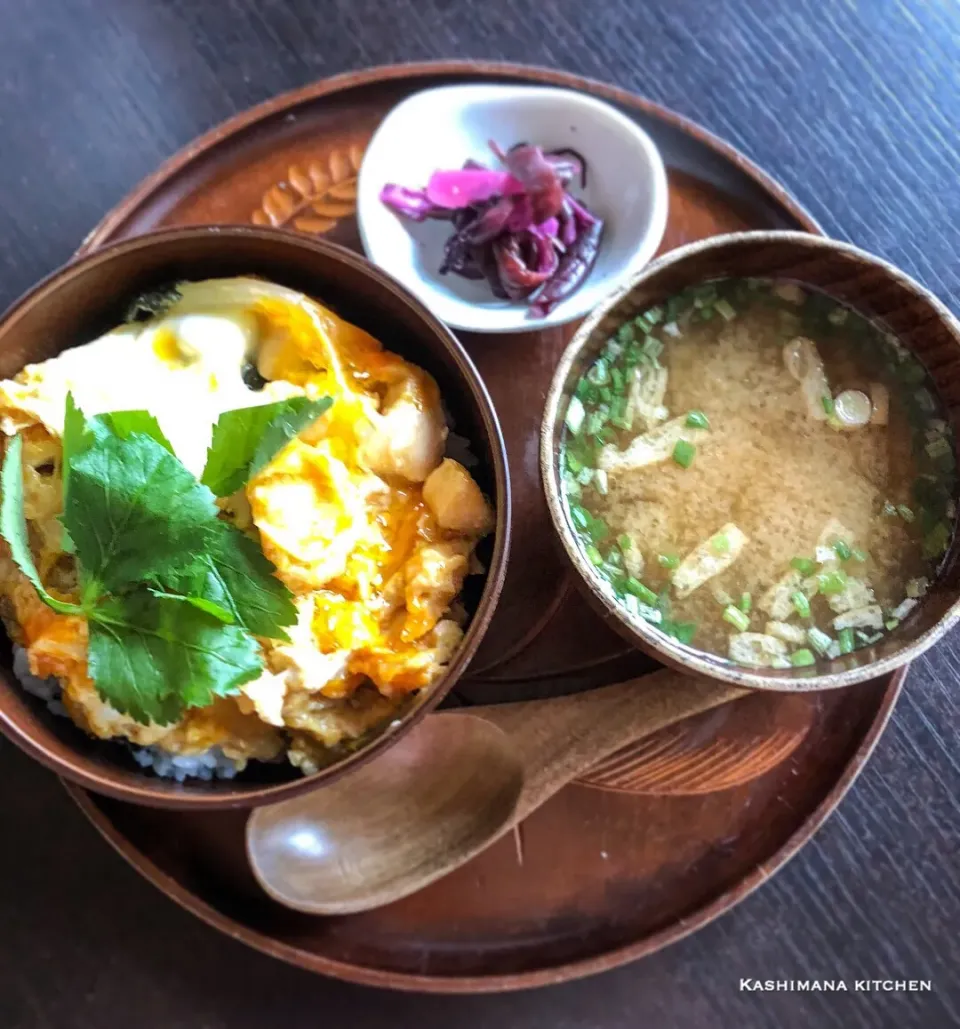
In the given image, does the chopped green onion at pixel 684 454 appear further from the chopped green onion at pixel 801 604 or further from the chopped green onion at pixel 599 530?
the chopped green onion at pixel 801 604

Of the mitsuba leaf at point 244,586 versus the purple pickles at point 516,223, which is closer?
the mitsuba leaf at point 244,586

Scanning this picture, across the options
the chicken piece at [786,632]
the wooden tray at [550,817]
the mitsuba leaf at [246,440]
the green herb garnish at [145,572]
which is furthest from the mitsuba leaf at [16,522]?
the chicken piece at [786,632]

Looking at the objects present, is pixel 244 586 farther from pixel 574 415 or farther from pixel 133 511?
pixel 574 415

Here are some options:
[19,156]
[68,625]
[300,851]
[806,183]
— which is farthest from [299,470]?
[806,183]

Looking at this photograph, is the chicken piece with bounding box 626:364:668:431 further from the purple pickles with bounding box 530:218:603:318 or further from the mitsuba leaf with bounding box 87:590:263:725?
the mitsuba leaf with bounding box 87:590:263:725

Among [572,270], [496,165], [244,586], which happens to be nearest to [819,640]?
[572,270]

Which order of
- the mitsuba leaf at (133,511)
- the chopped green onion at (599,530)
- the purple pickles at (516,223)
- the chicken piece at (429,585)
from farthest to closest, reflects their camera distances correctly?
the purple pickles at (516,223)
the chopped green onion at (599,530)
the chicken piece at (429,585)
the mitsuba leaf at (133,511)
